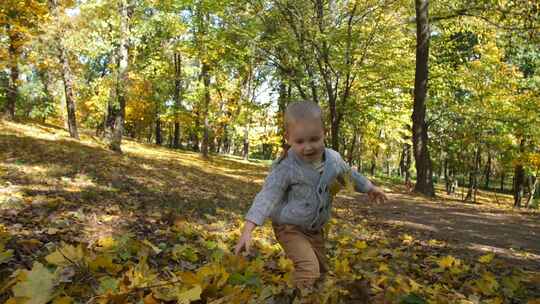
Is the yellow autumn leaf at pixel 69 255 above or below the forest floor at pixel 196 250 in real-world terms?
above

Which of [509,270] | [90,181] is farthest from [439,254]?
[90,181]

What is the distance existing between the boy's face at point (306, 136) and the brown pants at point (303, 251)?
1.71ft

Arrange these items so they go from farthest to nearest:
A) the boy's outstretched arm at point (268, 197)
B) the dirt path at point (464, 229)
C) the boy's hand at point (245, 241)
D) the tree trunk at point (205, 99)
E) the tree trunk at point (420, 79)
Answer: the tree trunk at point (205, 99) < the tree trunk at point (420, 79) < the dirt path at point (464, 229) < the boy's outstretched arm at point (268, 197) < the boy's hand at point (245, 241)

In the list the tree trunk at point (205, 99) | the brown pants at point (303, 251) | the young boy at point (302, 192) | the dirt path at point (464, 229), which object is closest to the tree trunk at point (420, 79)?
the dirt path at point (464, 229)

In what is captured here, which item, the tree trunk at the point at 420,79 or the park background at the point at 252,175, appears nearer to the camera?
the park background at the point at 252,175

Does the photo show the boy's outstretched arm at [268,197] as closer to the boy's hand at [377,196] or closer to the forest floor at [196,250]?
the forest floor at [196,250]

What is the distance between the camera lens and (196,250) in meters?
3.75

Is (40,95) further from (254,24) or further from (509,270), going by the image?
(509,270)

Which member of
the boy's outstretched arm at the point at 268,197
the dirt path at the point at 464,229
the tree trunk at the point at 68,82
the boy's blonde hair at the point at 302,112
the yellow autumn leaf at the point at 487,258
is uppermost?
the tree trunk at the point at 68,82

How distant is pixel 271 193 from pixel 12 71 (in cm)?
2077

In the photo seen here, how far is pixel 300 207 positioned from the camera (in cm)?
284

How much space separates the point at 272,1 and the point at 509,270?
12.5 meters

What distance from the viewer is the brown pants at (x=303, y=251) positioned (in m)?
2.66

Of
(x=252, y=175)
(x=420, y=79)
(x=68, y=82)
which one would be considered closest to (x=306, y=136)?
(x=420, y=79)
